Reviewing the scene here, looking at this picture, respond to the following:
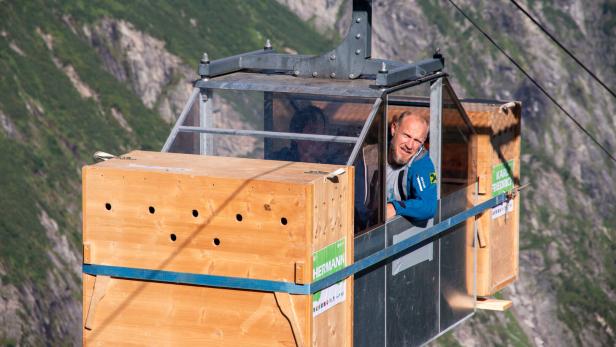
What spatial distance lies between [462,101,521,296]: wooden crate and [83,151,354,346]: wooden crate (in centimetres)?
368

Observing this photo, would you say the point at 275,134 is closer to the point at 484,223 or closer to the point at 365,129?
the point at 365,129

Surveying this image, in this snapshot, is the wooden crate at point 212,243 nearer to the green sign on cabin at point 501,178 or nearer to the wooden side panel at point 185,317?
the wooden side panel at point 185,317

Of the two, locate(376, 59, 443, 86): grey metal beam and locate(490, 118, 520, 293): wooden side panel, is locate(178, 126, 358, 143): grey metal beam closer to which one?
locate(376, 59, 443, 86): grey metal beam

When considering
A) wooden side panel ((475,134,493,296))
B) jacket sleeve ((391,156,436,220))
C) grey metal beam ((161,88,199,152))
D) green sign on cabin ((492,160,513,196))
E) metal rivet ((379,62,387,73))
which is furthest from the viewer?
green sign on cabin ((492,160,513,196))

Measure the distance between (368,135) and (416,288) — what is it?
176cm

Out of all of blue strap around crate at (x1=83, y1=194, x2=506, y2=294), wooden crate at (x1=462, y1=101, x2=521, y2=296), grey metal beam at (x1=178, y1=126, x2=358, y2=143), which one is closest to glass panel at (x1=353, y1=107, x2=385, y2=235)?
grey metal beam at (x1=178, y1=126, x2=358, y2=143)

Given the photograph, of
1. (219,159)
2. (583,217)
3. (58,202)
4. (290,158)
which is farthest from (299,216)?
(583,217)

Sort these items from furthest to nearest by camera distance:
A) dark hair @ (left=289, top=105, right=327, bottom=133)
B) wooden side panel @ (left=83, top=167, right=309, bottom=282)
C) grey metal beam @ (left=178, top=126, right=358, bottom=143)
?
dark hair @ (left=289, top=105, right=327, bottom=133)
grey metal beam @ (left=178, top=126, right=358, bottom=143)
wooden side panel @ (left=83, top=167, right=309, bottom=282)

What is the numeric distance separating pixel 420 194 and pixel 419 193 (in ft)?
0.04

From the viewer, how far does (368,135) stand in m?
12.5

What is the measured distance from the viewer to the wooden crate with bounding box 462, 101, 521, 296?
15539mm

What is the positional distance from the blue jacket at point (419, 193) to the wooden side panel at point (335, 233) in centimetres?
130

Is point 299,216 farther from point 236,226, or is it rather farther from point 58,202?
point 58,202

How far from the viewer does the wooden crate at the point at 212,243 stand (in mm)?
11312
